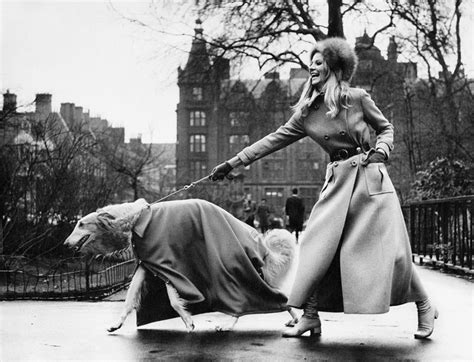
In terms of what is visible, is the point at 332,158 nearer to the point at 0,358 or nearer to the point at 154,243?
the point at 154,243

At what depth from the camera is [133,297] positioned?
290 inches

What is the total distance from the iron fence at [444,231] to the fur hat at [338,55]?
20.2 ft

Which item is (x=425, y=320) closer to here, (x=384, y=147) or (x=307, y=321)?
(x=307, y=321)

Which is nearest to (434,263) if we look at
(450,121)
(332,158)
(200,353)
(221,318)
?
(221,318)

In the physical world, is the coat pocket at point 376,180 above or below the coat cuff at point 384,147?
below

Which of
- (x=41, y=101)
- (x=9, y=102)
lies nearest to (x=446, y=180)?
(x=41, y=101)

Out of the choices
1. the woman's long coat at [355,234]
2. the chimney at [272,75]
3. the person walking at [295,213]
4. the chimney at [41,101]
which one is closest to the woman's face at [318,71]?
the woman's long coat at [355,234]

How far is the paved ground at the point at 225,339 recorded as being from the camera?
611 centimetres

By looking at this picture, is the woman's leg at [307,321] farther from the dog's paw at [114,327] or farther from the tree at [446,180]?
the tree at [446,180]

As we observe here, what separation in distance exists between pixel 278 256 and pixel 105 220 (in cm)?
159

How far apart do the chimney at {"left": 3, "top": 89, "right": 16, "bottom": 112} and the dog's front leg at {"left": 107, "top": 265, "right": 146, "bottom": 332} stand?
37.1 feet

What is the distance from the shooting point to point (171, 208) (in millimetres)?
7598

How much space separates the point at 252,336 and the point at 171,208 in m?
1.31

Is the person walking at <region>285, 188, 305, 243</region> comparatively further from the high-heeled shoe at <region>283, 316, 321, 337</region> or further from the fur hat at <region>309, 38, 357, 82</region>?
the high-heeled shoe at <region>283, 316, 321, 337</region>
